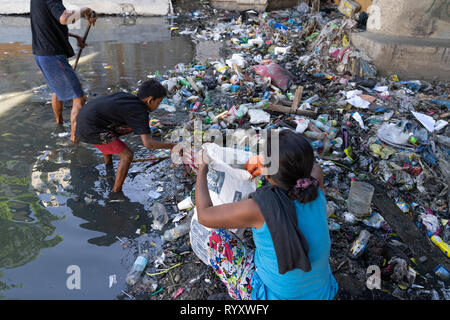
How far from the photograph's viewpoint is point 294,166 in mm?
1425

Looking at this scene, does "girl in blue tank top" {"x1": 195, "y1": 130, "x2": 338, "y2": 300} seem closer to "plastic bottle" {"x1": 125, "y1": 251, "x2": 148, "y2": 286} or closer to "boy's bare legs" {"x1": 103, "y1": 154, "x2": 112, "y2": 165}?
"plastic bottle" {"x1": 125, "y1": 251, "x2": 148, "y2": 286}

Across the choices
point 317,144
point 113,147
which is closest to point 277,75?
point 317,144

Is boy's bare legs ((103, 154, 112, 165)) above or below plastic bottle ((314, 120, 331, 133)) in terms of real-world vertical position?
below

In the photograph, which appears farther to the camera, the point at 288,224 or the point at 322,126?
the point at 322,126

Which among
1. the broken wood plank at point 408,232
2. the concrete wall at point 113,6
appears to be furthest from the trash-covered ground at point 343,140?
the concrete wall at point 113,6

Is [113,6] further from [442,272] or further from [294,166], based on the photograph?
[442,272]

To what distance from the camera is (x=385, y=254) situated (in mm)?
2398

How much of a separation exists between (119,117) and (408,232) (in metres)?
2.70

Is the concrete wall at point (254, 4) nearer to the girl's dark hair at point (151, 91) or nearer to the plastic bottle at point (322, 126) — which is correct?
the plastic bottle at point (322, 126)

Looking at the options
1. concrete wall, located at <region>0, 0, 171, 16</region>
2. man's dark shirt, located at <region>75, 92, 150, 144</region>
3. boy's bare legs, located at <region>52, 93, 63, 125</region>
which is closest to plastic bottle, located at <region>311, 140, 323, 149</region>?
man's dark shirt, located at <region>75, 92, 150, 144</region>

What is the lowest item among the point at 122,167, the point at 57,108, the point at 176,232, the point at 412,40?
the point at 176,232

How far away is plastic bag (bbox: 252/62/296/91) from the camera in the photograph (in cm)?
506

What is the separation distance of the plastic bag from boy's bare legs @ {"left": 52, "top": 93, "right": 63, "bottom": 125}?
3065 millimetres

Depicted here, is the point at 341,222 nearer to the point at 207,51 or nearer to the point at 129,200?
the point at 129,200
